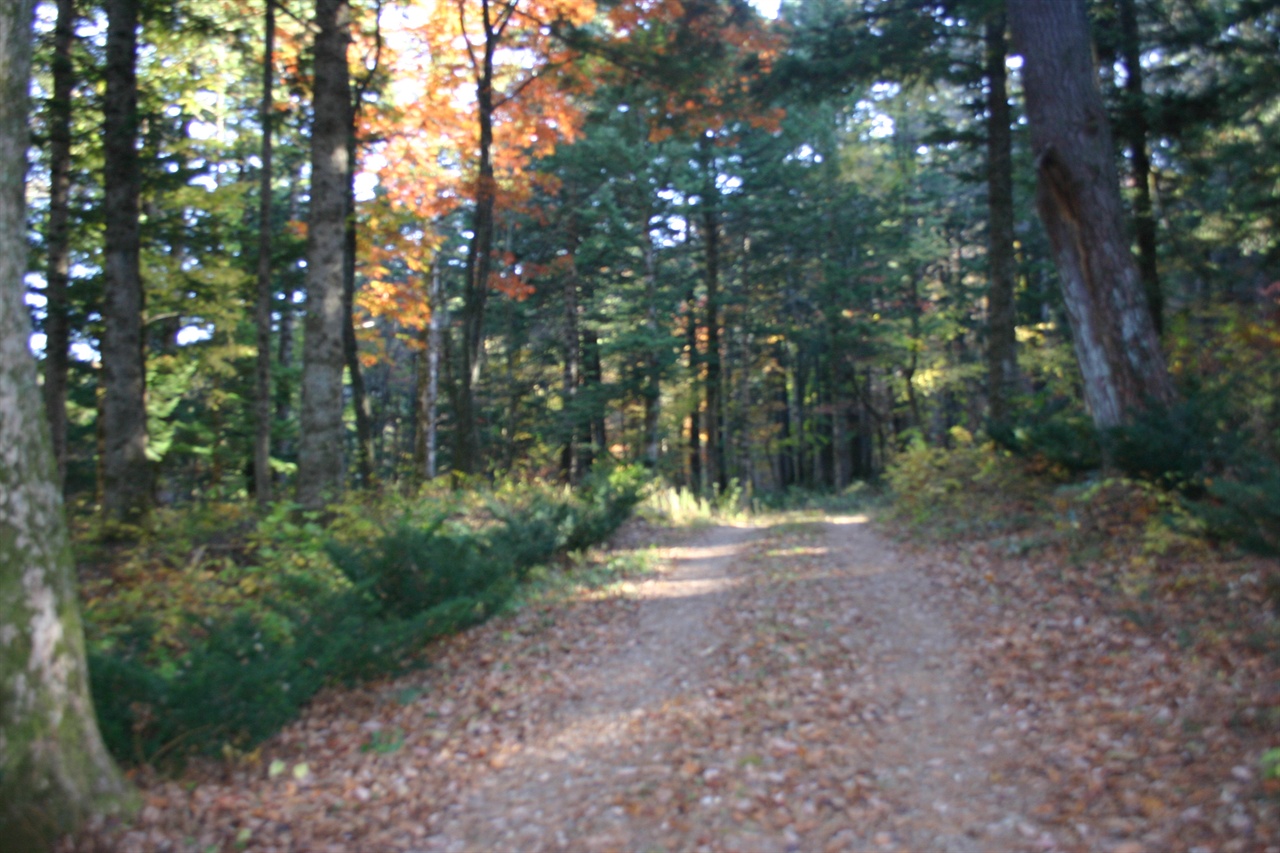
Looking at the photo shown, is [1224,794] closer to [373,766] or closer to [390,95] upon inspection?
[373,766]

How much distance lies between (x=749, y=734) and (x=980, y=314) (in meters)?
30.2

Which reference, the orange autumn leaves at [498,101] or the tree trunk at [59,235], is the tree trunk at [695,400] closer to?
the orange autumn leaves at [498,101]

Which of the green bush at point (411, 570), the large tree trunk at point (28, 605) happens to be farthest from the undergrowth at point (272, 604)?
the large tree trunk at point (28, 605)

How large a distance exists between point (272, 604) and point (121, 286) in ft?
19.8

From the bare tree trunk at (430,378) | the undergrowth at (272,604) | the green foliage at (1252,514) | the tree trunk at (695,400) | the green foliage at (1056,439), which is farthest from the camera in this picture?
the tree trunk at (695,400)

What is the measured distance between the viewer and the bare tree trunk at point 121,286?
10.2 metres

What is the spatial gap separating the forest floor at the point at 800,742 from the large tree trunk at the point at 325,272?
152 inches

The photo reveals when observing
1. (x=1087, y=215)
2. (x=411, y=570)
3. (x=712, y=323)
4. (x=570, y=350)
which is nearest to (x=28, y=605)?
(x=411, y=570)

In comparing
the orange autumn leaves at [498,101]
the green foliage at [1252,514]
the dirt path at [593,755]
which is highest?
the orange autumn leaves at [498,101]

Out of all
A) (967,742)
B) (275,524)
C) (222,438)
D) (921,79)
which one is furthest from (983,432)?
(222,438)

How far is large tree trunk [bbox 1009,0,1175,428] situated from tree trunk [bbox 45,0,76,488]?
11992 millimetres

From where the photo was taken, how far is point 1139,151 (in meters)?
13.9

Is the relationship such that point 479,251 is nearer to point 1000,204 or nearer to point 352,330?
point 352,330

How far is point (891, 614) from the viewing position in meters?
8.16
